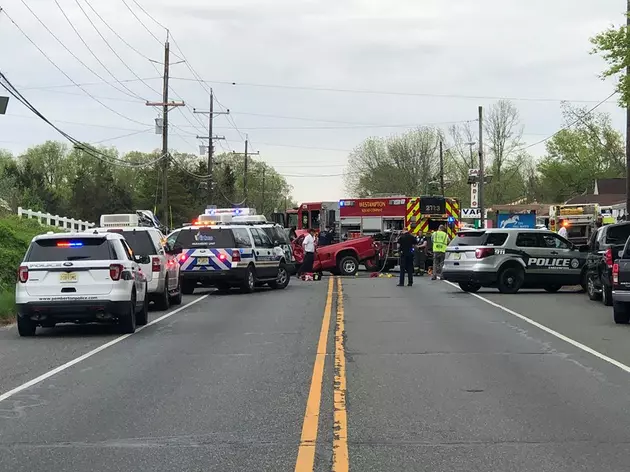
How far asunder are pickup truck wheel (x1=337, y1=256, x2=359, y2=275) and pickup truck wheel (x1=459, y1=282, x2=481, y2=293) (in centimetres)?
840

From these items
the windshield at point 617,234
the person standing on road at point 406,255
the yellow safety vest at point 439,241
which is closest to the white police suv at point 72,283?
the windshield at point 617,234

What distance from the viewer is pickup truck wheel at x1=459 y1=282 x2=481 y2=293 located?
77.0ft

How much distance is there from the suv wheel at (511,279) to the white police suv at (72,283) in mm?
11446

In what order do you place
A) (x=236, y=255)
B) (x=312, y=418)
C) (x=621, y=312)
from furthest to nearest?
(x=236, y=255)
(x=621, y=312)
(x=312, y=418)

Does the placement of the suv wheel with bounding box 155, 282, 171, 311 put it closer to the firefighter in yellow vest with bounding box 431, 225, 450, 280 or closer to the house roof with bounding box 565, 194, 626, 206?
the firefighter in yellow vest with bounding box 431, 225, 450, 280

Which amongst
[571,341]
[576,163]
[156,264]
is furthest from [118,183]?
[571,341]

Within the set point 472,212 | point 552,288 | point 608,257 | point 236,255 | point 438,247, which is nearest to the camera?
point 608,257

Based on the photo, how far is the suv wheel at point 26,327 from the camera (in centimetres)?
1398

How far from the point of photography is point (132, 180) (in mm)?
109812

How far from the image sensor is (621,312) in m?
15.3

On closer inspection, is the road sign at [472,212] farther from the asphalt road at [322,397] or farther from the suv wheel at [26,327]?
the suv wheel at [26,327]

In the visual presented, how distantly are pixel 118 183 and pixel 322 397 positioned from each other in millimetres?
91777

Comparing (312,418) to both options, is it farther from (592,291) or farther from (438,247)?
(438,247)

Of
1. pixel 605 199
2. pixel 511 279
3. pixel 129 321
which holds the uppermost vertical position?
pixel 605 199
